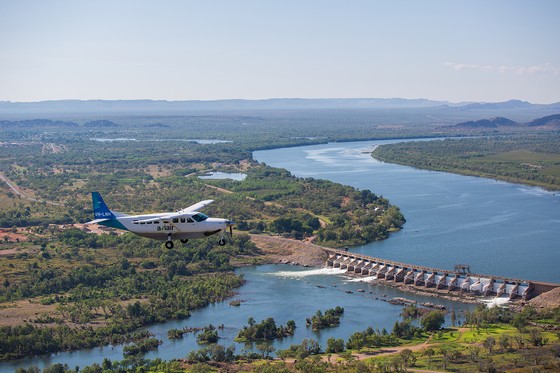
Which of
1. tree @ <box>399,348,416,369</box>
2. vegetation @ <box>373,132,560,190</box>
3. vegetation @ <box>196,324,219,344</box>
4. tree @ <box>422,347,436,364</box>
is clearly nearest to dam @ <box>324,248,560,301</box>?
tree @ <box>422,347,436,364</box>

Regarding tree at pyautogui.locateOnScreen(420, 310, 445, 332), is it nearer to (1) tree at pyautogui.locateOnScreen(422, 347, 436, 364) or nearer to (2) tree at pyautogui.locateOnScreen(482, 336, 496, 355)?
(2) tree at pyautogui.locateOnScreen(482, 336, 496, 355)

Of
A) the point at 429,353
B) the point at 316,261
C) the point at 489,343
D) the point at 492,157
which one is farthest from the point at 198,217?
the point at 492,157

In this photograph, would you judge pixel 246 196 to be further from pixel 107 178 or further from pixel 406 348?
pixel 406 348

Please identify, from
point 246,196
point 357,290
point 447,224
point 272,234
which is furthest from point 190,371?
point 246,196

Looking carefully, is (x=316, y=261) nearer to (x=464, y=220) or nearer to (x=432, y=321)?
(x=432, y=321)

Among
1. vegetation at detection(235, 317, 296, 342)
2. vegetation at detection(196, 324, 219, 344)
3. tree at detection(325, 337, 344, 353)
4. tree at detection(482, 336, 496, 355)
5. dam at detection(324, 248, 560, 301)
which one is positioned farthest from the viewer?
dam at detection(324, 248, 560, 301)

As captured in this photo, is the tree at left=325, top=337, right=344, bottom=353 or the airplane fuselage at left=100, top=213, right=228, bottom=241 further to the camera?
the tree at left=325, top=337, right=344, bottom=353

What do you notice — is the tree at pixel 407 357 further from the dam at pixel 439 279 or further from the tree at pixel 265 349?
the dam at pixel 439 279
